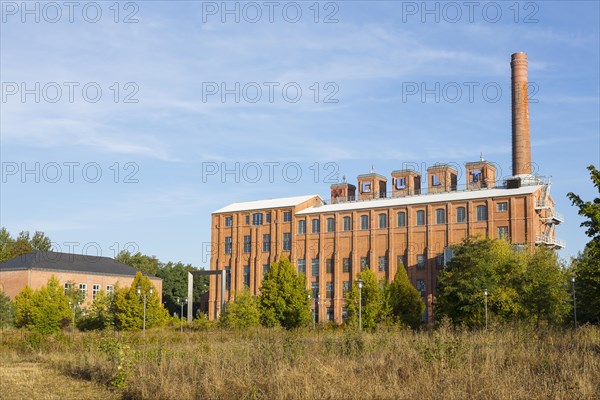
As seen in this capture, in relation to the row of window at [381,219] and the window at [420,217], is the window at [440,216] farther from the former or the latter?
the window at [420,217]

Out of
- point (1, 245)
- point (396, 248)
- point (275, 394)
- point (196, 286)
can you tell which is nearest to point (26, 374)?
point (275, 394)

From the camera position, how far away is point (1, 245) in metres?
93.0

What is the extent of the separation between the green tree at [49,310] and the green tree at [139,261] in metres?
44.0

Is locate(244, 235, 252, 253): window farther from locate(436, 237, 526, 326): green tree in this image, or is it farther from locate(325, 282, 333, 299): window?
locate(436, 237, 526, 326): green tree

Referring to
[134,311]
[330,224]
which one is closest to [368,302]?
[134,311]

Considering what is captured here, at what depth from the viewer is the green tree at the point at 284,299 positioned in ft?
169

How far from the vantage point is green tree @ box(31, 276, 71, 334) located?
1938 inches

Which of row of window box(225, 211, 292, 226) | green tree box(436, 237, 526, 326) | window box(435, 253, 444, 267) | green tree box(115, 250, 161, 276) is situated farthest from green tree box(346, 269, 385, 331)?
green tree box(115, 250, 161, 276)

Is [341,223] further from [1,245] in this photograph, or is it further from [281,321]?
[1,245]

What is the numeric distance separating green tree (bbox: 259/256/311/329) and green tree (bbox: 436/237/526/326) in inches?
419

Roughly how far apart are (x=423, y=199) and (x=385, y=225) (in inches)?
190

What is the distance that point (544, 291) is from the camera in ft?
144

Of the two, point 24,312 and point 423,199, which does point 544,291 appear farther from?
point 24,312

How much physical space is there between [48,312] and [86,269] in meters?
27.2
